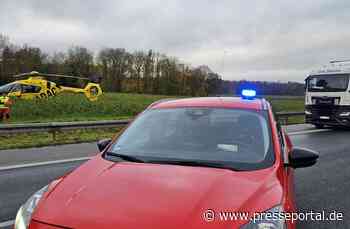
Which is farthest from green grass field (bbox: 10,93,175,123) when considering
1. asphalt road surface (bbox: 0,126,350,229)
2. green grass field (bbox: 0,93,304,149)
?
asphalt road surface (bbox: 0,126,350,229)

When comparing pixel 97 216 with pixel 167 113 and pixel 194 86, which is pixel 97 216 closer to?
pixel 167 113

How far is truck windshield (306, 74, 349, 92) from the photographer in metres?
17.2

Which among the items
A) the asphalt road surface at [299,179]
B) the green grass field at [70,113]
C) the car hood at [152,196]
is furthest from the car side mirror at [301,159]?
the green grass field at [70,113]

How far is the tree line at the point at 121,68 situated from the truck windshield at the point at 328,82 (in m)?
48.6

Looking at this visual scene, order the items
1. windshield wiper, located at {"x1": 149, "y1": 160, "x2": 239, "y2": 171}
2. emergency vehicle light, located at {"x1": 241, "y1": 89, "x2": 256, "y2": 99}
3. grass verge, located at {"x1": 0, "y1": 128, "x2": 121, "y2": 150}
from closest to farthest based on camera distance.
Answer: windshield wiper, located at {"x1": 149, "y1": 160, "x2": 239, "y2": 171}, emergency vehicle light, located at {"x1": 241, "y1": 89, "x2": 256, "y2": 99}, grass verge, located at {"x1": 0, "y1": 128, "x2": 121, "y2": 150}

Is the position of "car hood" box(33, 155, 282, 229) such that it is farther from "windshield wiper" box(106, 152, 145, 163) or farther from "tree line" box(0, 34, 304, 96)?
"tree line" box(0, 34, 304, 96)

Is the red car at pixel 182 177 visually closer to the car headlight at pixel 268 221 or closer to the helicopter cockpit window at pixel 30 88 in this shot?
the car headlight at pixel 268 221

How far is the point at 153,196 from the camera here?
8.58ft

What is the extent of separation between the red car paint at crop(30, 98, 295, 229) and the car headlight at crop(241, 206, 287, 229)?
0.14 feet

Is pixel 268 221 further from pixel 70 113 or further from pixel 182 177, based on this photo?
pixel 70 113

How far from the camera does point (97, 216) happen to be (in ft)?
7.95

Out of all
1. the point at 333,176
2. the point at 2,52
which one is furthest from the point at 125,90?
the point at 333,176

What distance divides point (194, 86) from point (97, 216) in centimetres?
7681

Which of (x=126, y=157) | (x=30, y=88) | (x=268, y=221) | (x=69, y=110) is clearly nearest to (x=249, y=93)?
(x=126, y=157)
